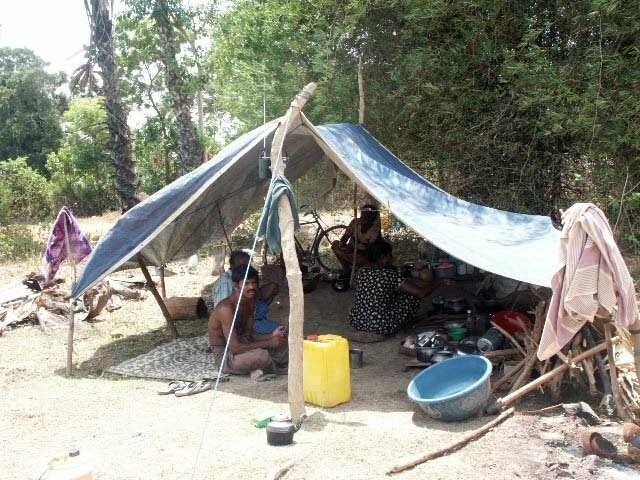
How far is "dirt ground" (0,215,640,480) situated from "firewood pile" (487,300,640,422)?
158 mm

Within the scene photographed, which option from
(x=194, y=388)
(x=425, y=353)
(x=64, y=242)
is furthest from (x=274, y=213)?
(x=64, y=242)

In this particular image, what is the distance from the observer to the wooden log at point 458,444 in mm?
3365

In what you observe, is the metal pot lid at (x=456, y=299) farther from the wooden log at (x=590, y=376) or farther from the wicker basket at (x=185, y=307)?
the wicker basket at (x=185, y=307)

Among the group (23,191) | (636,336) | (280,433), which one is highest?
(23,191)

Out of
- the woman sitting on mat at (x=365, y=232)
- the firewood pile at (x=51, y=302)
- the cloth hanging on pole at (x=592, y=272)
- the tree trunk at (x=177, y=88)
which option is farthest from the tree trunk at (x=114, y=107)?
the cloth hanging on pole at (x=592, y=272)

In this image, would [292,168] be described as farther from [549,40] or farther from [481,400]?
[481,400]

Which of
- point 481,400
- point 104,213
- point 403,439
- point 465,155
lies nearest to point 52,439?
point 403,439

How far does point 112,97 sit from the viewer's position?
10.6m

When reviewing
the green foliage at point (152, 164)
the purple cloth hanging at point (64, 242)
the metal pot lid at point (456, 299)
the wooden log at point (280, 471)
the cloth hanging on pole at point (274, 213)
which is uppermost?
the green foliage at point (152, 164)

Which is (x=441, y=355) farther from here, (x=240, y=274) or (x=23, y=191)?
(x=23, y=191)

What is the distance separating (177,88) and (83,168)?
808cm

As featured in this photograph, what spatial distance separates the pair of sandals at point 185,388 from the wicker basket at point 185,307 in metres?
2.46

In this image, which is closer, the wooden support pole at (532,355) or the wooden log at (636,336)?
the wooden log at (636,336)

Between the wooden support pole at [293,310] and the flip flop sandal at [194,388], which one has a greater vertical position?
the wooden support pole at [293,310]
